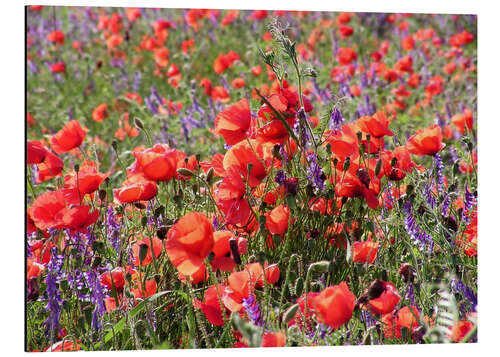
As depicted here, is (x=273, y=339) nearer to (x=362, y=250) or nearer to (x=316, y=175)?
(x=362, y=250)

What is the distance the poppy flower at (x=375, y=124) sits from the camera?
6.77 feet

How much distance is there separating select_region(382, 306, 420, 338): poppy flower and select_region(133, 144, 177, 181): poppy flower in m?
0.63

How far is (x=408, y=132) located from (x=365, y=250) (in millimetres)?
1666

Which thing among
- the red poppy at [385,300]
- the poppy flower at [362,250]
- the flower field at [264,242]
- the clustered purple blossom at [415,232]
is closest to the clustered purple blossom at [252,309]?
the flower field at [264,242]

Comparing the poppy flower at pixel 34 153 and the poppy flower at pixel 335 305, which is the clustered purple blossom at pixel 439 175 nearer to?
the poppy flower at pixel 335 305

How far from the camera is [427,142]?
2.07 meters

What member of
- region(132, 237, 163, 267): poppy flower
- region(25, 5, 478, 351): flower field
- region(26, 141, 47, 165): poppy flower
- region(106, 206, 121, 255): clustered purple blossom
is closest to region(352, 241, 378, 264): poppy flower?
region(25, 5, 478, 351): flower field

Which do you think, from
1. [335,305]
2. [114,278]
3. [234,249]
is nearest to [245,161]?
[234,249]

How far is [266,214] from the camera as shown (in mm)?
1936

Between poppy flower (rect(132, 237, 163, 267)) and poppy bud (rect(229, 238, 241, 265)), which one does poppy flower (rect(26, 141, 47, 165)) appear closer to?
poppy flower (rect(132, 237, 163, 267))

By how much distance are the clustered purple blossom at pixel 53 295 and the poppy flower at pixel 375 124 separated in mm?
873

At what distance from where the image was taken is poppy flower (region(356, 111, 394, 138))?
2064 millimetres
